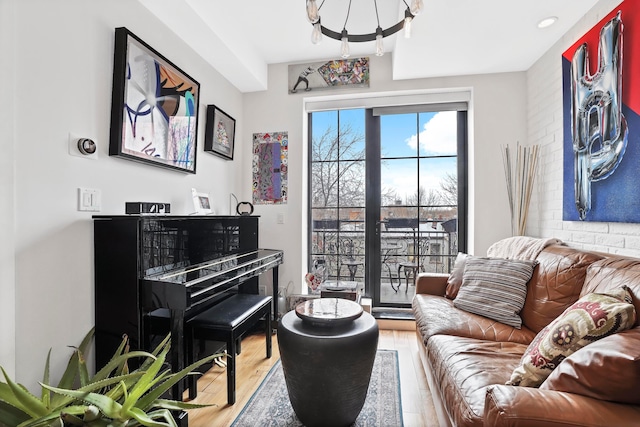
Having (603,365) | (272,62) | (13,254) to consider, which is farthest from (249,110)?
(603,365)

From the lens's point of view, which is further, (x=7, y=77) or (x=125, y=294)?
(x=125, y=294)

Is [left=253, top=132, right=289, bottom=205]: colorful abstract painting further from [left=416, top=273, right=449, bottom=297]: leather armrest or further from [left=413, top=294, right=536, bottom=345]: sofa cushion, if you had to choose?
[left=413, top=294, right=536, bottom=345]: sofa cushion

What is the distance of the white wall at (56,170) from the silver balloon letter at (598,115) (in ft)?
9.25

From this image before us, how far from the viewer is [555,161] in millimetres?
2434

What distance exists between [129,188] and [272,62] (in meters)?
2.14

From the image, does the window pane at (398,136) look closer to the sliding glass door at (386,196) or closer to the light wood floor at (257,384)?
the sliding glass door at (386,196)

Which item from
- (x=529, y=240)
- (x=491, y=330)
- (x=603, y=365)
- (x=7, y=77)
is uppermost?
(x=7, y=77)

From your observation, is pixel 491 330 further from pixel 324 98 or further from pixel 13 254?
pixel 324 98

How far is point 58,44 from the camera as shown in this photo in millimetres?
1457

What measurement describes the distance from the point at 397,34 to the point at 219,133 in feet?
5.70

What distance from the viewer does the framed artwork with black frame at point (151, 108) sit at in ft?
5.71

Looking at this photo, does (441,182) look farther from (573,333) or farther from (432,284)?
(573,333)

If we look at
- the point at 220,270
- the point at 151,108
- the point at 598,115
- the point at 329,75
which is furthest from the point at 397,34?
the point at 220,270

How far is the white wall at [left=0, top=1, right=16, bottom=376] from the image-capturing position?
1240 millimetres
